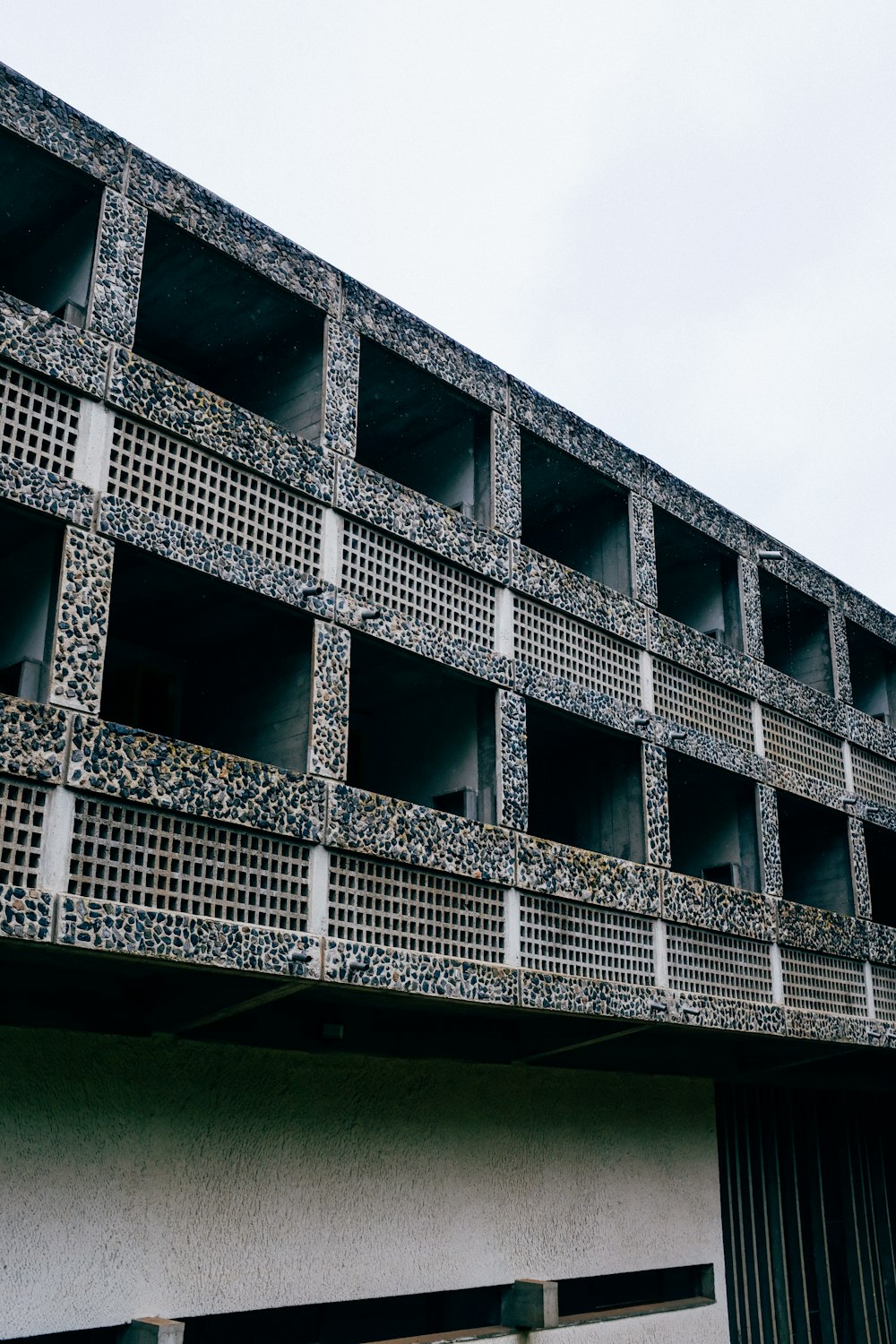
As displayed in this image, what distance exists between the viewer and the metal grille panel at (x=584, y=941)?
11656 mm

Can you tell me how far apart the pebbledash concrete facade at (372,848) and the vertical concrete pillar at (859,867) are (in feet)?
0.31

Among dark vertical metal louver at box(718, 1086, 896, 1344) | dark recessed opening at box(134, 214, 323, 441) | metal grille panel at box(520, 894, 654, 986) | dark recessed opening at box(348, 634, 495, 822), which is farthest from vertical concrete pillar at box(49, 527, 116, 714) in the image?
dark vertical metal louver at box(718, 1086, 896, 1344)

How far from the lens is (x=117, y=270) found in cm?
1005

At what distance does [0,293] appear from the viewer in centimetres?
920

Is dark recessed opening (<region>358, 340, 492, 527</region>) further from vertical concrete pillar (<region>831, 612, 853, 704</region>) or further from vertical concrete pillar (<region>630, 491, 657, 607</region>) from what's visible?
vertical concrete pillar (<region>831, 612, 853, 704</region>)

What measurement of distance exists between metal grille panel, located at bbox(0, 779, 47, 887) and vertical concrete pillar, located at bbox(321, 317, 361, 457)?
427 centimetres

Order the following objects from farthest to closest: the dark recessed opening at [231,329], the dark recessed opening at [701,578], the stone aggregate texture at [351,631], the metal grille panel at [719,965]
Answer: the dark recessed opening at [701,578]
the metal grille panel at [719,965]
the dark recessed opening at [231,329]
the stone aggregate texture at [351,631]

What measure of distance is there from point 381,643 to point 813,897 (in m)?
7.93

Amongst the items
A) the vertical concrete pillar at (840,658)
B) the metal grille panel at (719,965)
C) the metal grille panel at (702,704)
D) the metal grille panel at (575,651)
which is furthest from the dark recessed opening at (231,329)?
the vertical concrete pillar at (840,658)

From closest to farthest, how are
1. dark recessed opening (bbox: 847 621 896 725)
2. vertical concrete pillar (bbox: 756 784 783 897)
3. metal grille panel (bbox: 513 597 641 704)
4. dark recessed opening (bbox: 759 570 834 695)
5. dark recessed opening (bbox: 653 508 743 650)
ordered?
metal grille panel (bbox: 513 597 641 704), vertical concrete pillar (bbox: 756 784 783 897), dark recessed opening (bbox: 653 508 743 650), dark recessed opening (bbox: 759 570 834 695), dark recessed opening (bbox: 847 621 896 725)

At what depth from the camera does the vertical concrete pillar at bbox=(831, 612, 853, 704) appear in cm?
1722

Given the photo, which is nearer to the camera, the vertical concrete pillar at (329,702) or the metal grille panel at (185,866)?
the metal grille panel at (185,866)

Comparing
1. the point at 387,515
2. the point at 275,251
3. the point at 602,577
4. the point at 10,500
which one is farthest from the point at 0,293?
the point at 602,577

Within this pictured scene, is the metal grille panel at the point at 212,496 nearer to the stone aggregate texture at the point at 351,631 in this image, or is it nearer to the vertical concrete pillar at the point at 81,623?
the stone aggregate texture at the point at 351,631
